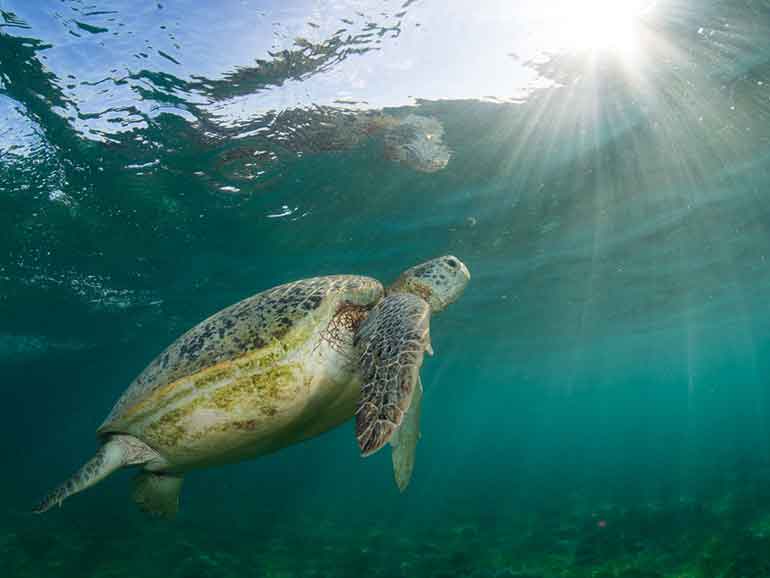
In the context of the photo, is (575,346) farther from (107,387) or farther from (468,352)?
(107,387)

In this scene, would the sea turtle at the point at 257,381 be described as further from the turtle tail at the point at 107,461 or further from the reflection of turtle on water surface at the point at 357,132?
the reflection of turtle on water surface at the point at 357,132

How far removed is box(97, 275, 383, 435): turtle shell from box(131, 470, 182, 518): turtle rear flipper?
915 millimetres

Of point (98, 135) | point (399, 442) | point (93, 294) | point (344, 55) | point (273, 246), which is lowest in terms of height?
point (93, 294)

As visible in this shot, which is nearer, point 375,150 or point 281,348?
point 281,348

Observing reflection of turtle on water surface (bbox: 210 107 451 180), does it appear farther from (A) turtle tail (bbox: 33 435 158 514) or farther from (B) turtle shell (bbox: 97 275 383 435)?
(A) turtle tail (bbox: 33 435 158 514)

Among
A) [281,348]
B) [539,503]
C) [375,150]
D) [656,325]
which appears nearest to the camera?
[281,348]

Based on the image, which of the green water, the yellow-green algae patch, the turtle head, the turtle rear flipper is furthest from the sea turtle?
the green water

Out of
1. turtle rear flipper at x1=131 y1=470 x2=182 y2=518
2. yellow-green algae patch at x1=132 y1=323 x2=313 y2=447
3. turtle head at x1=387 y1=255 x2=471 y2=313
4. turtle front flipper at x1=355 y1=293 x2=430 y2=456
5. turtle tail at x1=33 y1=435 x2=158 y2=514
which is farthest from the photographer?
turtle head at x1=387 y1=255 x2=471 y2=313

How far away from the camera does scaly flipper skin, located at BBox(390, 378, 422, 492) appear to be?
372 centimetres

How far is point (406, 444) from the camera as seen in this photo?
389 cm

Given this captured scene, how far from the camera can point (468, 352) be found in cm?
3406

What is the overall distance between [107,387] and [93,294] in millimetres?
27793

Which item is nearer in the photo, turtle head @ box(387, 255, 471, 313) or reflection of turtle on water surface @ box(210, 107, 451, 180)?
turtle head @ box(387, 255, 471, 313)

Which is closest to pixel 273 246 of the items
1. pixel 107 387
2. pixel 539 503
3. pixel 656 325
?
pixel 539 503
